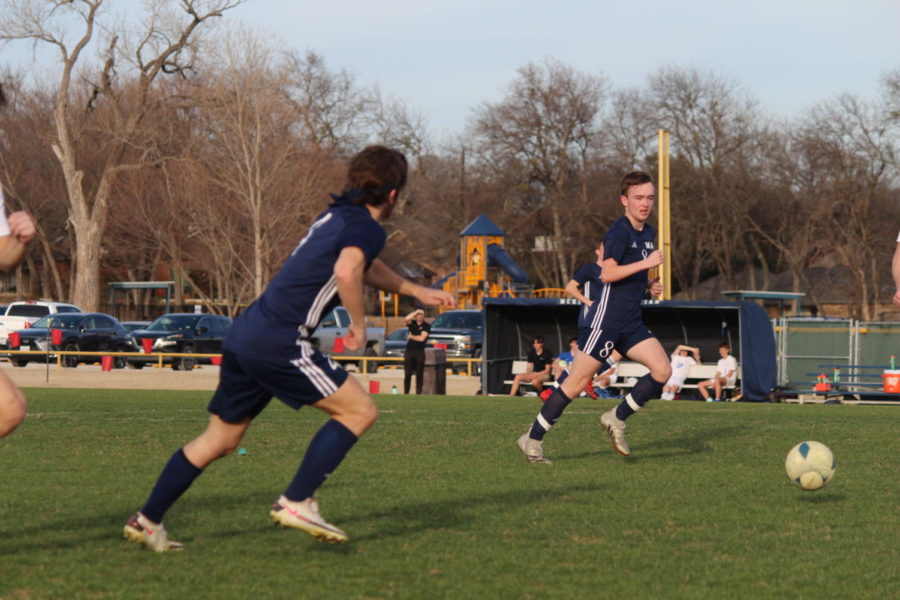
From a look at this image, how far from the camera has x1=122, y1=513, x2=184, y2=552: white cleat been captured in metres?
5.85

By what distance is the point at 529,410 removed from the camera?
17672mm

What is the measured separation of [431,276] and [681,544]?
85844 millimetres

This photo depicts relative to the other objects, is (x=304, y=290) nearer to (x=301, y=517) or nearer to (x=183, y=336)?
(x=301, y=517)

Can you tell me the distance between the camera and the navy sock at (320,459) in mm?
5898

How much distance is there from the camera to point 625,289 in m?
10.1

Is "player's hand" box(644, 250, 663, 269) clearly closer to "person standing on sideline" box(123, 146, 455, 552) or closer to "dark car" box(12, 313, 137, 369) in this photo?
"person standing on sideline" box(123, 146, 455, 552)

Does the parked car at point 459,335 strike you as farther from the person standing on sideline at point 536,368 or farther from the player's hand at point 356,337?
the player's hand at point 356,337

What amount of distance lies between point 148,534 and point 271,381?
921mm

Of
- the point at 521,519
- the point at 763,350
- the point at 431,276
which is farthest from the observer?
the point at 431,276

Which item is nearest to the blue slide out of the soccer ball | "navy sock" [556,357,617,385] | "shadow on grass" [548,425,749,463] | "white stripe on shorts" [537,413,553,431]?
"navy sock" [556,357,617,385]

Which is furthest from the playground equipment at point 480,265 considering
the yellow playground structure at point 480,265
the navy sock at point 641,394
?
the navy sock at point 641,394

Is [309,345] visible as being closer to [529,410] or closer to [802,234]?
[529,410]

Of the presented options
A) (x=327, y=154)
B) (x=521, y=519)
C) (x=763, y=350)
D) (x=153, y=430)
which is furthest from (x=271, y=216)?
(x=521, y=519)

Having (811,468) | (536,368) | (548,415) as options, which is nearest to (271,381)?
(811,468)
